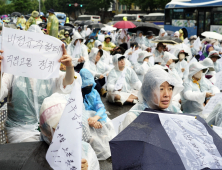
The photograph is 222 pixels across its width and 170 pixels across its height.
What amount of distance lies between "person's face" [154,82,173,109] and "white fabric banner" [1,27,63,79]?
89cm

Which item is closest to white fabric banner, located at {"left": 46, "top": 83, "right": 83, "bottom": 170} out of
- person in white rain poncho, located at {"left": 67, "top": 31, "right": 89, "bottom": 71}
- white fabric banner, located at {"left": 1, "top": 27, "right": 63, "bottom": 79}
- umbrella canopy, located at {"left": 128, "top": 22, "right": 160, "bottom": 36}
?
white fabric banner, located at {"left": 1, "top": 27, "right": 63, "bottom": 79}

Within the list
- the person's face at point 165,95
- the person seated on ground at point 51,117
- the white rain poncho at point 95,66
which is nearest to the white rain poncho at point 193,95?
the person's face at point 165,95

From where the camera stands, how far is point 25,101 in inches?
115

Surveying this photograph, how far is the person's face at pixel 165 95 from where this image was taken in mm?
2453

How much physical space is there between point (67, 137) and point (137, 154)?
524mm

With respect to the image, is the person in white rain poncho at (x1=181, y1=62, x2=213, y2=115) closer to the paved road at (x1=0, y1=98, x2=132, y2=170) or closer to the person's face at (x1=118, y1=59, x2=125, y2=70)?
the person's face at (x1=118, y1=59, x2=125, y2=70)

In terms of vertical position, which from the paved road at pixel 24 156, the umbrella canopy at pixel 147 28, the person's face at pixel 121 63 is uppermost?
the umbrella canopy at pixel 147 28

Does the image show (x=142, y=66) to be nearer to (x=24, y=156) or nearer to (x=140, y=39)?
(x=140, y=39)

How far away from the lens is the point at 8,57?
226cm

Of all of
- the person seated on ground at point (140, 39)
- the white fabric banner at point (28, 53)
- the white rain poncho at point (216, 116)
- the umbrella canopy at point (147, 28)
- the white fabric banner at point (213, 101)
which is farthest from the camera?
the umbrella canopy at point (147, 28)

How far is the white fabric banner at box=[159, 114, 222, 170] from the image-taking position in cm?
197

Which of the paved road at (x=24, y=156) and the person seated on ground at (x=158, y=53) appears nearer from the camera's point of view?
the paved road at (x=24, y=156)

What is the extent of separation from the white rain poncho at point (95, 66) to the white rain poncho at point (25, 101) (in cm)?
544

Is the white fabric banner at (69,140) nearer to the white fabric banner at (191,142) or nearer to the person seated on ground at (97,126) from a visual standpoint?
the white fabric banner at (191,142)
